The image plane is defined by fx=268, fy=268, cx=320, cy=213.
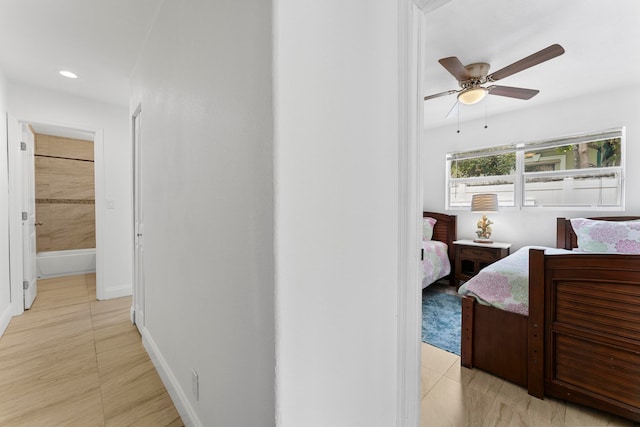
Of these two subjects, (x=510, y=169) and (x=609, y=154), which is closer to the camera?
(x=609, y=154)

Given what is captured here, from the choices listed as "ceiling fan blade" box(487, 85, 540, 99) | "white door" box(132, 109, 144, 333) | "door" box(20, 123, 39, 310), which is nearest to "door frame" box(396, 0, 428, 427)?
"ceiling fan blade" box(487, 85, 540, 99)

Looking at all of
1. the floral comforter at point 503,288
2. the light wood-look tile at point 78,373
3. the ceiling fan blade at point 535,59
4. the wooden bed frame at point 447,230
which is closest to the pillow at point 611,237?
the floral comforter at point 503,288

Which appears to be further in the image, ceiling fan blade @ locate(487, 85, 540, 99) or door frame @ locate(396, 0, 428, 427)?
ceiling fan blade @ locate(487, 85, 540, 99)

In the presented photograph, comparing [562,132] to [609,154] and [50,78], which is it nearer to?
[609,154]

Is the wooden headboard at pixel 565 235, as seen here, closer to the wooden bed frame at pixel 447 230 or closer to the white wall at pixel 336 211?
the wooden bed frame at pixel 447 230

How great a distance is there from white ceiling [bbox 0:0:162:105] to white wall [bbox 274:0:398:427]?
155 cm

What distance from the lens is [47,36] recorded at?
2.00 meters

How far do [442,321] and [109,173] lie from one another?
13.7ft

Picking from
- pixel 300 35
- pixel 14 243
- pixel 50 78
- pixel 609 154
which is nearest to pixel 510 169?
pixel 609 154

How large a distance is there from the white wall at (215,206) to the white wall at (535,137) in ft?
7.41

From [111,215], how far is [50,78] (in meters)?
1.51

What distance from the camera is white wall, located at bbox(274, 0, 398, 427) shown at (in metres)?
0.72

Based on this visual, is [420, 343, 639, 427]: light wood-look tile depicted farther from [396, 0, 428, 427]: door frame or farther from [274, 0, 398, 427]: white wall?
[274, 0, 398, 427]: white wall

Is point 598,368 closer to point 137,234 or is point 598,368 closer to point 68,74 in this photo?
point 137,234
